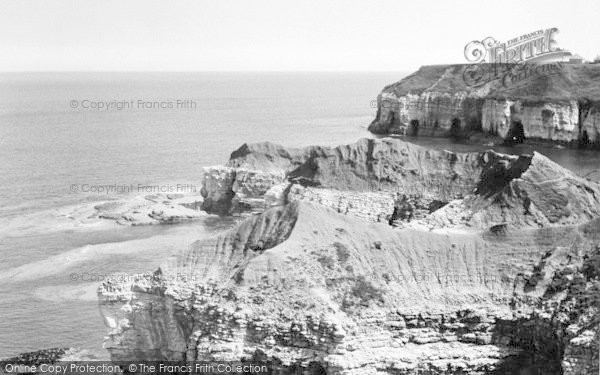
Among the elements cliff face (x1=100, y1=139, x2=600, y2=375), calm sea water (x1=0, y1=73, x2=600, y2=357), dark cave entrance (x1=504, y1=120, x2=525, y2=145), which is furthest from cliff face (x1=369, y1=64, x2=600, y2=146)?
cliff face (x1=100, y1=139, x2=600, y2=375)

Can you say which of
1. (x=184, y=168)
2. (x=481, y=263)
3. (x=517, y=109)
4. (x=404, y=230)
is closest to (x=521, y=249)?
(x=481, y=263)

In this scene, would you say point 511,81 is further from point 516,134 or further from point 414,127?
point 414,127

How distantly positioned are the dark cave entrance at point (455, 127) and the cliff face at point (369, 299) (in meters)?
78.8

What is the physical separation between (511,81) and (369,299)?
90955 millimetres

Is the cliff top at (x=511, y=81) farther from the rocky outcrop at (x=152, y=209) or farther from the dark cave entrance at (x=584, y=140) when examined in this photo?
the rocky outcrop at (x=152, y=209)

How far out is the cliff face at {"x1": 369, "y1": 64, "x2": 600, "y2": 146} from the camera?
339 ft

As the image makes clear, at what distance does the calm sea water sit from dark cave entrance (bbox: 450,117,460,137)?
5919 mm

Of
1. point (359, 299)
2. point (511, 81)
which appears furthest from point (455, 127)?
point (359, 299)

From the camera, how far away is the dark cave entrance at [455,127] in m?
118

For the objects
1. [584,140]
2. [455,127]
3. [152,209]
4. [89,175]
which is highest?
A: [455,127]

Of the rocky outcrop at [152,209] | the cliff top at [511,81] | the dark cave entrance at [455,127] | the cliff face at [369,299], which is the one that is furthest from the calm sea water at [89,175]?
the cliff face at [369,299]

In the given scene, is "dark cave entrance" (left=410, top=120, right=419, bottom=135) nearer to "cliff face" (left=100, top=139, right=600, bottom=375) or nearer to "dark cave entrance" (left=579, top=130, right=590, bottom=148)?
"dark cave entrance" (left=579, top=130, right=590, bottom=148)

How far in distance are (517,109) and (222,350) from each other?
276 ft

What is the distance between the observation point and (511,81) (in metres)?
118
